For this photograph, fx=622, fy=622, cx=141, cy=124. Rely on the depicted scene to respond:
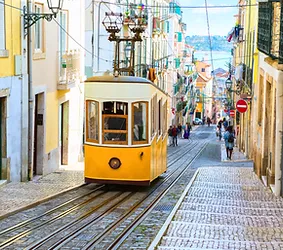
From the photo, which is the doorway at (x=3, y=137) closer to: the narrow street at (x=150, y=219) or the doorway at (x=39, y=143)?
the narrow street at (x=150, y=219)

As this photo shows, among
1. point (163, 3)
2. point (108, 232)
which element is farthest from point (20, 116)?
point (163, 3)

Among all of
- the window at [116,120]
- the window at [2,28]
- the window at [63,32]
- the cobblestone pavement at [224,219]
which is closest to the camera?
the cobblestone pavement at [224,219]

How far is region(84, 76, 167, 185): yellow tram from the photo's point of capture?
1385 cm

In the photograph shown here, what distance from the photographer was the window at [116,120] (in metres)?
13.8

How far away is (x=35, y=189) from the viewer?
14.4 m

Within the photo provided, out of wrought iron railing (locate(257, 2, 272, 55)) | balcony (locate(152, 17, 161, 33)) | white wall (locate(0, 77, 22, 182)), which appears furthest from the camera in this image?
balcony (locate(152, 17, 161, 33))

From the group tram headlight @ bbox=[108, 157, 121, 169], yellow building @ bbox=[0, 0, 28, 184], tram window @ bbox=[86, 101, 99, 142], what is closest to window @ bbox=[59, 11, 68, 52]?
yellow building @ bbox=[0, 0, 28, 184]

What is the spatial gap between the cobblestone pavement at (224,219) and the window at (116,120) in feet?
6.52

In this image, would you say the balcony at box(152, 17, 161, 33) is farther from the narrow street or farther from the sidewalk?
the narrow street

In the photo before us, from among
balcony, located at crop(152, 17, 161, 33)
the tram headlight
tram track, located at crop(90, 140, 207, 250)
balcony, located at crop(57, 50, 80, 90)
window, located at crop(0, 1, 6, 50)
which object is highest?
balcony, located at crop(152, 17, 161, 33)

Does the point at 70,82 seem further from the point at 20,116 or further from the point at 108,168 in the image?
the point at 108,168

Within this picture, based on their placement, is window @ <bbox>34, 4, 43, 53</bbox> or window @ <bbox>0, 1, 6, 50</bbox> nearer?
window @ <bbox>0, 1, 6, 50</bbox>

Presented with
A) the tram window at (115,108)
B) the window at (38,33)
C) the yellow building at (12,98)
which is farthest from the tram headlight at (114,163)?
the window at (38,33)

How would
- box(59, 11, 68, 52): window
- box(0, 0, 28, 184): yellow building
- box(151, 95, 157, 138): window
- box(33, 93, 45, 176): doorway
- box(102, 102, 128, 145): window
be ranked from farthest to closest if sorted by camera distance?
box(59, 11, 68, 52): window, box(33, 93, 45, 176): doorway, box(0, 0, 28, 184): yellow building, box(151, 95, 157, 138): window, box(102, 102, 128, 145): window
